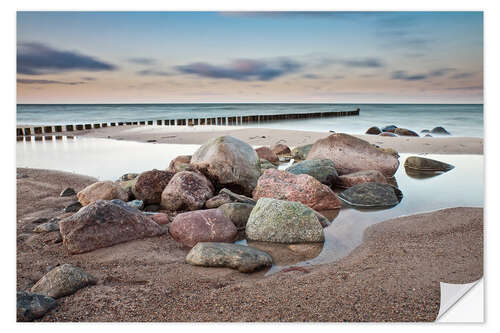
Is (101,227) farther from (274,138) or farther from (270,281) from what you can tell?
(274,138)

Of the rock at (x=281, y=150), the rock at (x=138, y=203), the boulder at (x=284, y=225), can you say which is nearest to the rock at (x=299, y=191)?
the boulder at (x=284, y=225)

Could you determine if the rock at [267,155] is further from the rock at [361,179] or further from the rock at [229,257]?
the rock at [229,257]

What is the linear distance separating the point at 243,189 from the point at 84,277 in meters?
2.84

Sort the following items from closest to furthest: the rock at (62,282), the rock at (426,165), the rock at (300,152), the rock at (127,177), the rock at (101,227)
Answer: the rock at (62,282)
the rock at (101,227)
the rock at (127,177)
the rock at (426,165)
the rock at (300,152)

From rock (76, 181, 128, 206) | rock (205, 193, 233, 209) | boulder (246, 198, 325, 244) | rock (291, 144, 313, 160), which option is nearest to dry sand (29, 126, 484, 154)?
rock (291, 144, 313, 160)

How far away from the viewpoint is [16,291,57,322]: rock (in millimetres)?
2137

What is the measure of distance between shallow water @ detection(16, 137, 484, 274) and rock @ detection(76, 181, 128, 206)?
1.59 meters

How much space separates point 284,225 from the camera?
3416 mm

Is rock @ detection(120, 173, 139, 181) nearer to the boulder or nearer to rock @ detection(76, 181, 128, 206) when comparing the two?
rock @ detection(76, 181, 128, 206)

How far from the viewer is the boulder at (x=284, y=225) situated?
3379 millimetres

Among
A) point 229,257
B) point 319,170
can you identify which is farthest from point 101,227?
point 319,170

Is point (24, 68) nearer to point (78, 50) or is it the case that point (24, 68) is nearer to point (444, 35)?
point (78, 50)

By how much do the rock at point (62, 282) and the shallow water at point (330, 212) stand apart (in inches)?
55.6

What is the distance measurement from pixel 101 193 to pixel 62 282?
2234mm
